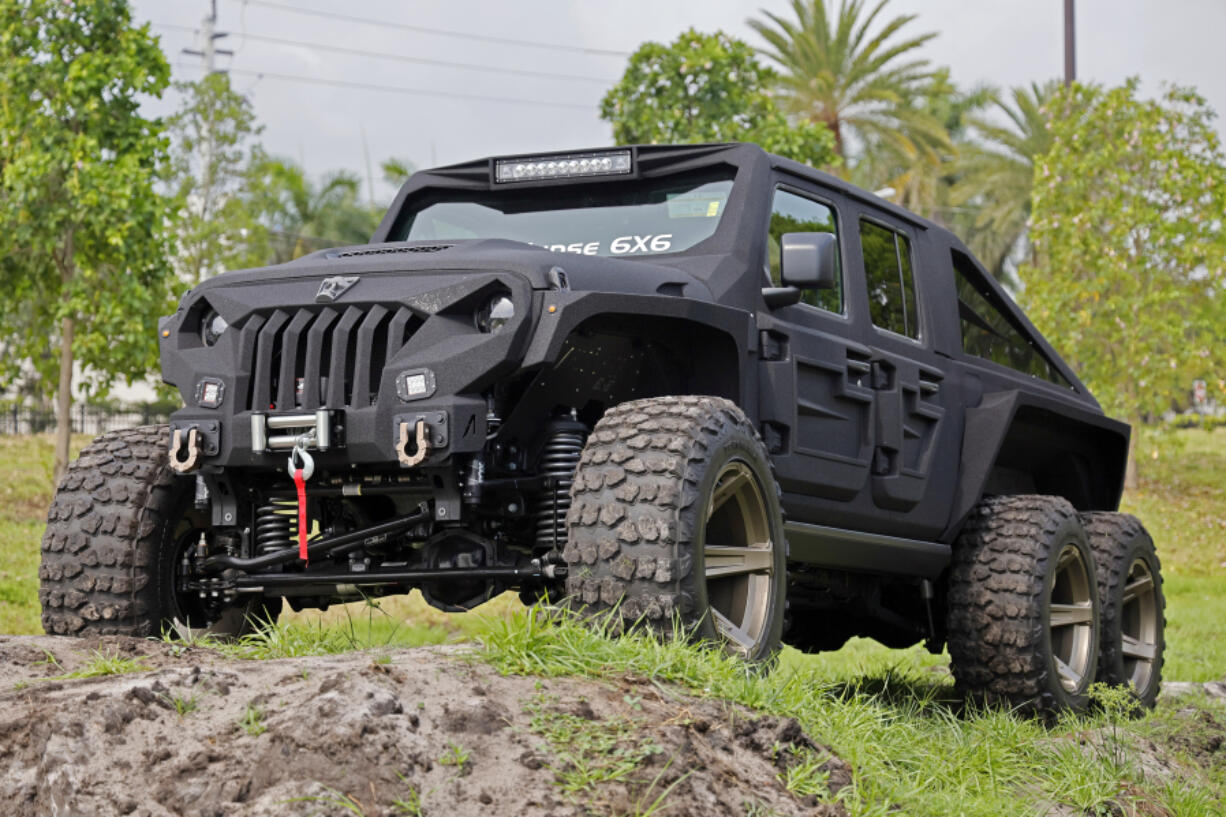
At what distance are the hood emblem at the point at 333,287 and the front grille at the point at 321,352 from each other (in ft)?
0.11

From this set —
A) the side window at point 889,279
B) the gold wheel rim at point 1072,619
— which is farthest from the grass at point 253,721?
the gold wheel rim at point 1072,619

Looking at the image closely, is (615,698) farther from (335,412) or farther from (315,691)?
(335,412)

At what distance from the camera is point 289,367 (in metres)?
4.88

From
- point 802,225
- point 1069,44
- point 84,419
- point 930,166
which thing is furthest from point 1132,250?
point 84,419

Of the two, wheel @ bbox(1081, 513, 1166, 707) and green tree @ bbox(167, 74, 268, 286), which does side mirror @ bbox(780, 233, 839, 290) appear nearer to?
wheel @ bbox(1081, 513, 1166, 707)

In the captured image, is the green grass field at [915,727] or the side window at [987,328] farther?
the side window at [987,328]

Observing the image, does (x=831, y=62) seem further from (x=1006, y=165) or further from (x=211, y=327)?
(x=211, y=327)

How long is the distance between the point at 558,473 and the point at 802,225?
2.03 m

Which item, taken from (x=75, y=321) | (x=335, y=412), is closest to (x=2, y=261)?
(x=75, y=321)

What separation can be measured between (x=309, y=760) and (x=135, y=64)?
12815 millimetres

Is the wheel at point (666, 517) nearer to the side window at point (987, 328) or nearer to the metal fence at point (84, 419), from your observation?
the side window at point (987, 328)

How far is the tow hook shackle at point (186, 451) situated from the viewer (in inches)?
193

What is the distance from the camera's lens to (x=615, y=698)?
3.91 metres

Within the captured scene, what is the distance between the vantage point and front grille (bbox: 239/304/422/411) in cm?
480
